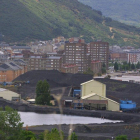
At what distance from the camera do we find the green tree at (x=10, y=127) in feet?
61.1

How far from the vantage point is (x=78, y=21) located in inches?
4951

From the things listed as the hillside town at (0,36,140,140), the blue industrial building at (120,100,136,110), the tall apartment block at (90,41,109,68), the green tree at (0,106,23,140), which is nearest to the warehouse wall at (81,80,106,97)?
the hillside town at (0,36,140,140)

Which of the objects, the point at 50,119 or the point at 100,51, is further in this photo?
the point at 100,51

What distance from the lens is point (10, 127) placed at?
62.4 ft

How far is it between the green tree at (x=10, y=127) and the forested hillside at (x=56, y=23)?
270 ft

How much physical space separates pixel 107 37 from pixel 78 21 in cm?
796

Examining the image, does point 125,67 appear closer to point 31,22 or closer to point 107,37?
point 31,22

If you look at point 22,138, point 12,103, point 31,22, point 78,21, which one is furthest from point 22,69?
point 78,21

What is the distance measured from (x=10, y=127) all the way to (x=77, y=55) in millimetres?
48429

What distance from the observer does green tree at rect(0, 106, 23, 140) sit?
18.6m

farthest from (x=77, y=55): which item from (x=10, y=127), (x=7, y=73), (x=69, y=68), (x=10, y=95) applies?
(x=10, y=127)

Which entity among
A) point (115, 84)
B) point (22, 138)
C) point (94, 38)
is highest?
point (94, 38)

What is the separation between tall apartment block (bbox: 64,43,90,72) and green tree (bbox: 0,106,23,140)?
4759 cm

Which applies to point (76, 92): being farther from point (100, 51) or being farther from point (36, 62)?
point (100, 51)
